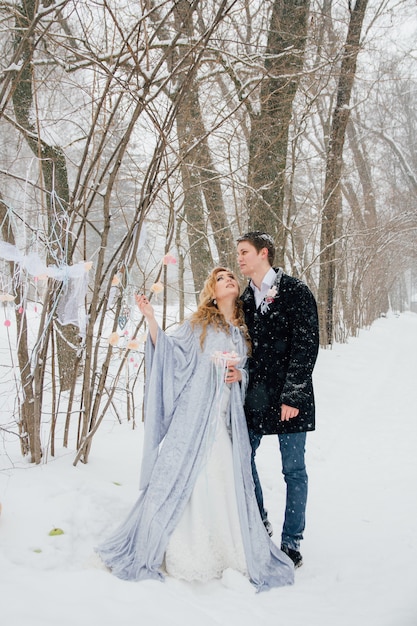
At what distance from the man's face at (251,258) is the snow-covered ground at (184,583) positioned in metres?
1.45

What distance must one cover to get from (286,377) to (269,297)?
0.43m

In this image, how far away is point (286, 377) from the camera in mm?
2514

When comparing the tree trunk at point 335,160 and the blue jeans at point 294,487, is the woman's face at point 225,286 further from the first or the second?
the tree trunk at point 335,160

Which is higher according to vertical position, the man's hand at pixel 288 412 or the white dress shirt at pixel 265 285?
the white dress shirt at pixel 265 285

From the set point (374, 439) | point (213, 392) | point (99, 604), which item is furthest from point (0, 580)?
point (374, 439)

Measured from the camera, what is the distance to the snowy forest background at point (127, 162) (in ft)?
8.80

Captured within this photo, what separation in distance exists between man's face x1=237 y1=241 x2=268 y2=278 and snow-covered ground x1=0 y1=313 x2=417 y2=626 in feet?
4.75

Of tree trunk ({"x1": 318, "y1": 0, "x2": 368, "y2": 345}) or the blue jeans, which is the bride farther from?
tree trunk ({"x1": 318, "y1": 0, "x2": 368, "y2": 345})

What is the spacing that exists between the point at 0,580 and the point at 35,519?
1.76 feet

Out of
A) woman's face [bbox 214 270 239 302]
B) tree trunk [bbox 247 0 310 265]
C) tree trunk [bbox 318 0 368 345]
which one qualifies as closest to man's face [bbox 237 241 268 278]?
woman's face [bbox 214 270 239 302]

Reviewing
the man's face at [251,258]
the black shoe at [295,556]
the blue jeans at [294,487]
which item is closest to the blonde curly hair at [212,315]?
the man's face at [251,258]

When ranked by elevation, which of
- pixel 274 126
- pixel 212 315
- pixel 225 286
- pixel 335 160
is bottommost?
pixel 212 315

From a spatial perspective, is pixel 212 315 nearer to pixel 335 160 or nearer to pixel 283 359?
pixel 283 359

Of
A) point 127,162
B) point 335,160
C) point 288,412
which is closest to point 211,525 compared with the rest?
point 288,412
